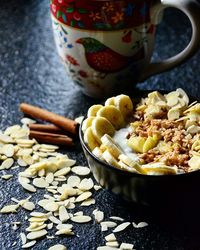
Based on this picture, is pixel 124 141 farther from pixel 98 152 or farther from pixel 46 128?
pixel 46 128

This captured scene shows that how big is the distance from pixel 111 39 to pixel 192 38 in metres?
0.11

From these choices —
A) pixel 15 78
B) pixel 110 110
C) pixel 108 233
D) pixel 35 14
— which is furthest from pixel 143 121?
pixel 35 14

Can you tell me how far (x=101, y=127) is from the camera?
791 millimetres

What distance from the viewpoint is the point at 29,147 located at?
90 centimetres

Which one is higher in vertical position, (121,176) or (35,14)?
(35,14)

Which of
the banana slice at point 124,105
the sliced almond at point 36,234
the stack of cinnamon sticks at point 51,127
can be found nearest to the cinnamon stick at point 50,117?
the stack of cinnamon sticks at point 51,127

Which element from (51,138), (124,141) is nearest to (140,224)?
(124,141)

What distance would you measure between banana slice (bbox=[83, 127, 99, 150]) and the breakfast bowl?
2cm

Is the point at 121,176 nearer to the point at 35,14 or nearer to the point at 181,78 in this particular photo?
the point at 181,78

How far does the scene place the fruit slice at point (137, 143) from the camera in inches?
30.3

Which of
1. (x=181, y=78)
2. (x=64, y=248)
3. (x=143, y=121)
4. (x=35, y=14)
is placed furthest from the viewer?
(x=35, y=14)

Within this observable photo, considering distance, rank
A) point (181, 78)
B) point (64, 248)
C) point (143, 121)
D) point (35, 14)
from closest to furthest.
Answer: point (64, 248) → point (143, 121) → point (181, 78) → point (35, 14)

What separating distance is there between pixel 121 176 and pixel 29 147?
213mm

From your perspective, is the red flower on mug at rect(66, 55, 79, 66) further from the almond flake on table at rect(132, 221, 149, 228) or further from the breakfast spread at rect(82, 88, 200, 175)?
the almond flake on table at rect(132, 221, 149, 228)
